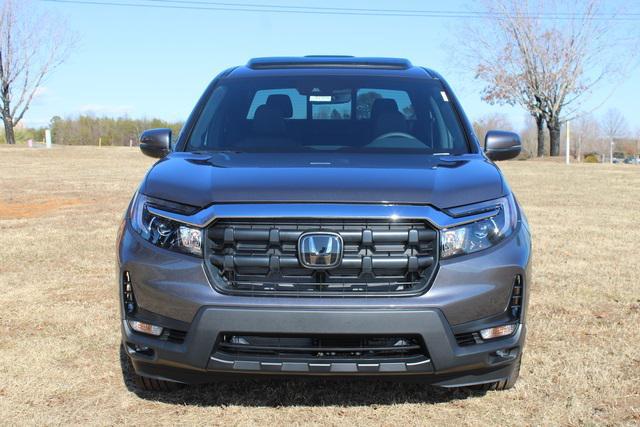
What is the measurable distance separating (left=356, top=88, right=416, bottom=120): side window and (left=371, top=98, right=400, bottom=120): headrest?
0.03 metres

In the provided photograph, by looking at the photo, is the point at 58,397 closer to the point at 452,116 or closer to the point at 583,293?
the point at 452,116

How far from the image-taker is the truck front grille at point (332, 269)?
3293 mm

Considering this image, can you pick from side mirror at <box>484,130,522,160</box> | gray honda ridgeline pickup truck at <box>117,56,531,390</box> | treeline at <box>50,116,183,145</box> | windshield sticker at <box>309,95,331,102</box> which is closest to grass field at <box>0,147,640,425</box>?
gray honda ridgeline pickup truck at <box>117,56,531,390</box>

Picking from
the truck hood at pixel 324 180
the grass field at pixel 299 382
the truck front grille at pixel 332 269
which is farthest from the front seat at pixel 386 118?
the grass field at pixel 299 382

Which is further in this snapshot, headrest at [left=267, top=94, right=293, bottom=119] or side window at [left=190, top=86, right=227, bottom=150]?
headrest at [left=267, top=94, right=293, bottom=119]

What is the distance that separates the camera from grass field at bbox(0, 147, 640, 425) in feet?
12.5

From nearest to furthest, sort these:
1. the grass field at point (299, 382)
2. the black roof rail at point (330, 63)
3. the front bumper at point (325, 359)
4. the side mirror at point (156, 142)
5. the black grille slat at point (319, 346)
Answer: the front bumper at point (325, 359) < the black grille slat at point (319, 346) < the grass field at point (299, 382) < the side mirror at point (156, 142) < the black roof rail at point (330, 63)

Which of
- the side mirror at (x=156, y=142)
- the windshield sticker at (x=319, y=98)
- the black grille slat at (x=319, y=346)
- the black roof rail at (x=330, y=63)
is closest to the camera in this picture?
the black grille slat at (x=319, y=346)

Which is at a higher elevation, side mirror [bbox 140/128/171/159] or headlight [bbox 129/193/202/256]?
side mirror [bbox 140/128/171/159]

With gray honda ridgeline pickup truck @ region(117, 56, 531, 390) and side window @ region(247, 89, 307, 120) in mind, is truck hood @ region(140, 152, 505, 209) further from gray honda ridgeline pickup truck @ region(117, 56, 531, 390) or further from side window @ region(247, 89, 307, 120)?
side window @ region(247, 89, 307, 120)

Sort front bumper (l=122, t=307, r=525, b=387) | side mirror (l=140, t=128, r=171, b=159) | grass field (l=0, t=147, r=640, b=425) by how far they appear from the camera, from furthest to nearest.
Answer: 1. side mirror (l=140, t=128, r=171, b=159)
2. grass field (l=0, t=147, r=640, b=425)
3. front bumper (l=122, t=307, r=525, b=387)

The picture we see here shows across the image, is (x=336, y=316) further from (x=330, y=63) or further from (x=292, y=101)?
(x=330, y=63)

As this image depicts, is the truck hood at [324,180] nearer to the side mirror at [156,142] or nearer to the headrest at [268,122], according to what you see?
the headrest at [268,122]

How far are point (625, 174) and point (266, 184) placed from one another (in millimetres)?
26343
